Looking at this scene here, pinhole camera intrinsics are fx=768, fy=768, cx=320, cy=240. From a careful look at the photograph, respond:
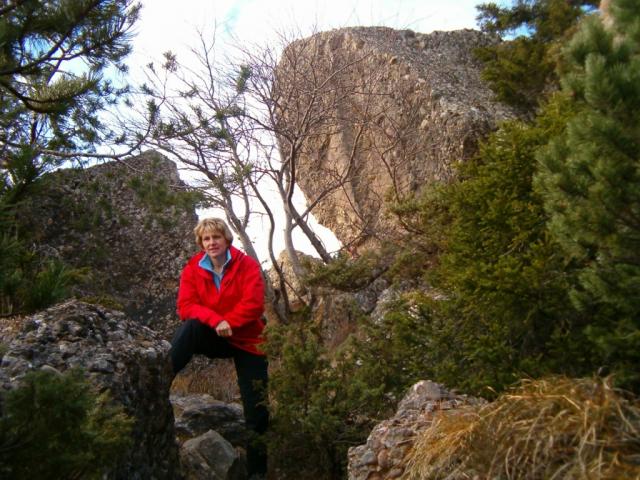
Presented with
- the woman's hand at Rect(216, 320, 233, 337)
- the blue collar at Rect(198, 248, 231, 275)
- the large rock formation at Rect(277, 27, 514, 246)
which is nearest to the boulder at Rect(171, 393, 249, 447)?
the woman's hand at Rect(216, 320, 233, 337)

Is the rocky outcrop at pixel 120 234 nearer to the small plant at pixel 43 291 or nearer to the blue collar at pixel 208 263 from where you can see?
the blue collar at pixel 208 263

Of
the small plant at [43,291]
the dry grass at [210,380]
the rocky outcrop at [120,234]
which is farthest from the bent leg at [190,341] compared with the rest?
the rocky outcrop at [120,234]

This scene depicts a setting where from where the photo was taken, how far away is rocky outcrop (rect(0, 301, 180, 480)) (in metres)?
4.10

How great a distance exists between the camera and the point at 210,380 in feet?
31.4

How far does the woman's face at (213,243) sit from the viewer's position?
5531mm

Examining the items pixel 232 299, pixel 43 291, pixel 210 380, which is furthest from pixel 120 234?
pixel 43 291

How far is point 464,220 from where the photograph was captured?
16.6ft

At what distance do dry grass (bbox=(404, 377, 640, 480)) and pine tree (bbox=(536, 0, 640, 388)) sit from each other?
1.45 ft

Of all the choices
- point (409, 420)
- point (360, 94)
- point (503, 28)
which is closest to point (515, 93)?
point (360, 94)

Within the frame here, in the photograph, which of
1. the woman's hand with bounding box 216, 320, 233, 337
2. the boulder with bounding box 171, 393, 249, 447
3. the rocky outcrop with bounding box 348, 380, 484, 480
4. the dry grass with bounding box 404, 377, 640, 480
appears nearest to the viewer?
the dry grass with bounding box 404, 377, 640, 480

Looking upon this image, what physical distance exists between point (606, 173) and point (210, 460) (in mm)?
3443

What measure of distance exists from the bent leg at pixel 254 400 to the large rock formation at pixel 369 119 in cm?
711

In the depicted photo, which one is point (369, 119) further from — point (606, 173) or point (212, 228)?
point (606, 173)

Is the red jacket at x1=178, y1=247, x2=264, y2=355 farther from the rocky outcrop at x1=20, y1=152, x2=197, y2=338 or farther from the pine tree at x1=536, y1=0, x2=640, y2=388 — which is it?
the rocky outcrop at x1=20, y1=152, x2=197, y2=338
